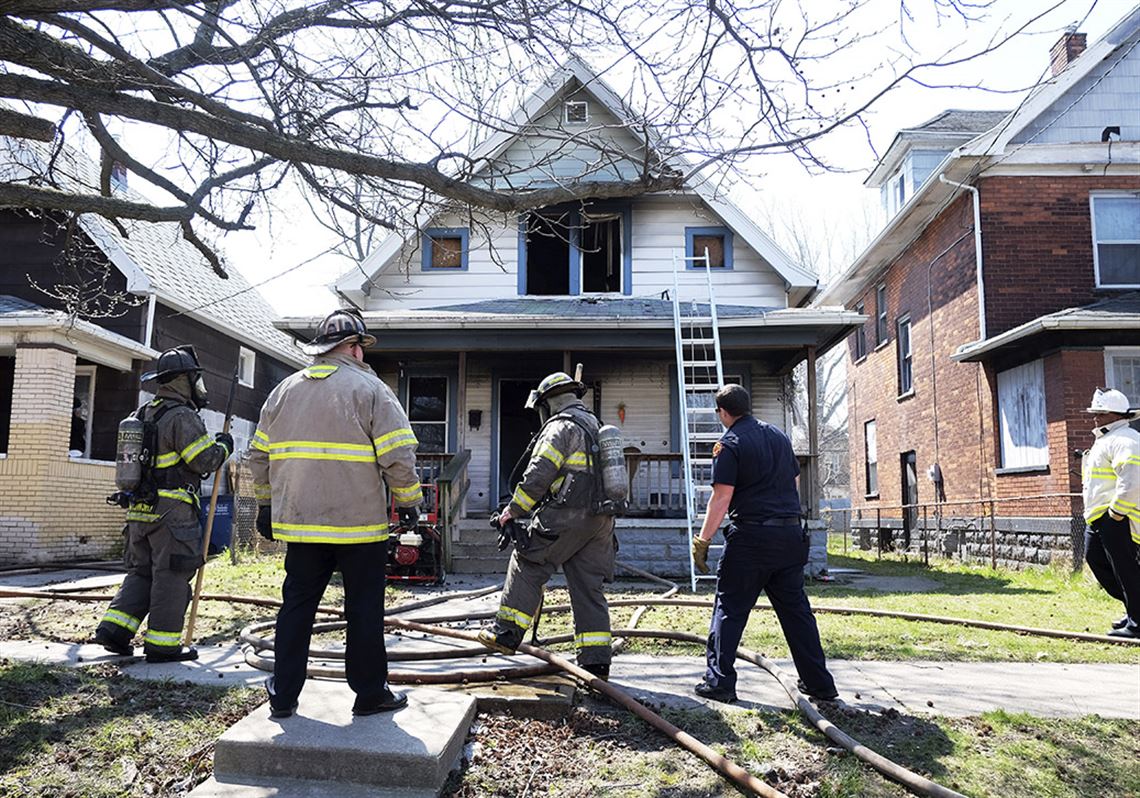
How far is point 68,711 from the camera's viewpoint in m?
4.09

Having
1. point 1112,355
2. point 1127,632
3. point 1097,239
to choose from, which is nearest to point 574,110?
point 1127,632

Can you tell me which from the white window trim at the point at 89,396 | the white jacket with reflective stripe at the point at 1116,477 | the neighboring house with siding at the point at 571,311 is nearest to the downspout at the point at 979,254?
→ the neighboring house with siding at the point at 571,311

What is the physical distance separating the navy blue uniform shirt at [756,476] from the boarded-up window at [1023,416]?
9745 millimetres

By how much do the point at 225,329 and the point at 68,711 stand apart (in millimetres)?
13463

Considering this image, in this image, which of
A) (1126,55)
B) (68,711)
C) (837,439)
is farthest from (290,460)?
(837,439)

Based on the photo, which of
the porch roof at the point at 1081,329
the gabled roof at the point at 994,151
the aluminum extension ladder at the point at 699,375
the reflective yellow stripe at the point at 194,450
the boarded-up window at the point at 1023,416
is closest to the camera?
the reflective yellow stripe at the point at 194,450

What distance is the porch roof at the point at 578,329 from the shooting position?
11.8m

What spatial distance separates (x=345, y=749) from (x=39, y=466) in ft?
36.5

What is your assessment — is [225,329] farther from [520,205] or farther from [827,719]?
[827,719]

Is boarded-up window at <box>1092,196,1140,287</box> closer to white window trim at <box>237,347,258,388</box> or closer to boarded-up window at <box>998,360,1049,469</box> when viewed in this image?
boarded-up window at <box>998,360,1049,469</box>

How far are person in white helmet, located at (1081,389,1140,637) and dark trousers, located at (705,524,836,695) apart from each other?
11.2 ft

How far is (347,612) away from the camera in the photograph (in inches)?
147

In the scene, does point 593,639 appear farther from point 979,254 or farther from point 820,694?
point 979,254

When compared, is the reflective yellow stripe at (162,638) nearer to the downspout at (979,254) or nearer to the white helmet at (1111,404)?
the white helmet at (1111,404)
